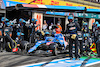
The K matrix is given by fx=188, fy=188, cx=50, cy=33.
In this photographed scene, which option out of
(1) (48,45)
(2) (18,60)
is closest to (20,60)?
(2) (18,60)

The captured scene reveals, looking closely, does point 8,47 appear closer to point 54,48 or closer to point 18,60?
point 54,48

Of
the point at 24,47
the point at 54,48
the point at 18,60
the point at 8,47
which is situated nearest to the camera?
the point at 18,60

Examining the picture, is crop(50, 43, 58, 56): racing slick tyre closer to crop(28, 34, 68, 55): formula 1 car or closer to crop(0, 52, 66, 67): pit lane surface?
crop(28, 34, 68, 55): formula 1 car

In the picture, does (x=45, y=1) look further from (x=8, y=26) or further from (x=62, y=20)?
(x=8, y=26)

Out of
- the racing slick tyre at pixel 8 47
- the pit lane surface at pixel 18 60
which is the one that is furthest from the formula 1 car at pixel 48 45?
the racing slick tyre at pixel 8 47

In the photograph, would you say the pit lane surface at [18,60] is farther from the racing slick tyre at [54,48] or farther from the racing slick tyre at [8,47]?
the racing slick tyre at [8,47]

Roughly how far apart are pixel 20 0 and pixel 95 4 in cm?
1028

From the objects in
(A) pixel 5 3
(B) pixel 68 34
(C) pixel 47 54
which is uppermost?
(A) pixel 5 3

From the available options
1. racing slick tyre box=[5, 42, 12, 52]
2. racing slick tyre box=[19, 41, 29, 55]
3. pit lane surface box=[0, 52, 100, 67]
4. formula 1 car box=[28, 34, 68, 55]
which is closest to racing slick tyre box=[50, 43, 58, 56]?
formula 1 car box=[28, 34, 68, 55]

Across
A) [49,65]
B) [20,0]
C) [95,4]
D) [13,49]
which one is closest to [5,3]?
[20,0]

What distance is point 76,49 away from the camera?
7.56 m

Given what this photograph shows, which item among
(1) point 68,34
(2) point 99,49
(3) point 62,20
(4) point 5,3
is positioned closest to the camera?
(1) point 68,34

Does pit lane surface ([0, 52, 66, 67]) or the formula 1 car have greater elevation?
the formula 1 car

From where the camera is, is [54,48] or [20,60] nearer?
[20,60]
